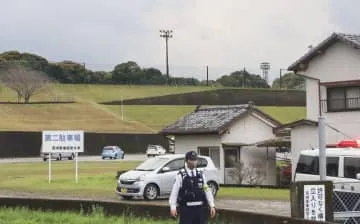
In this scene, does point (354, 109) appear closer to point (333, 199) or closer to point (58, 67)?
point (333, 199)

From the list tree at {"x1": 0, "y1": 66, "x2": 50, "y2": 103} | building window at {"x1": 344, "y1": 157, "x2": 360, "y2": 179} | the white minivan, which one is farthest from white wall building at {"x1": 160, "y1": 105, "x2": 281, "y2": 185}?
tree at {"x1": 0, "y1": 66, "x2": 50, "y2": 103}

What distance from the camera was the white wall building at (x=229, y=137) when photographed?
37.4 m

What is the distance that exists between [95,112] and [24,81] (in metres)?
11.0

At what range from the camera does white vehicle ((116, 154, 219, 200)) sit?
1049 inches

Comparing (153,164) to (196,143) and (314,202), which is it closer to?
(196,143)

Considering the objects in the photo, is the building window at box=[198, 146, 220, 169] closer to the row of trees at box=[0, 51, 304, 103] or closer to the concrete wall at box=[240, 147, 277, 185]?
the concrete wall at box=[240, 147, 277, 185]

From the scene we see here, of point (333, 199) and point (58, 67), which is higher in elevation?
point (58, 67)

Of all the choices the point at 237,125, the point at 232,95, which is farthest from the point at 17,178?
the point at 232,95

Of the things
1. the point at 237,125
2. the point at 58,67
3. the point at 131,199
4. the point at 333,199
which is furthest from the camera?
the point at 58,67

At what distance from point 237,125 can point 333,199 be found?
24.4m

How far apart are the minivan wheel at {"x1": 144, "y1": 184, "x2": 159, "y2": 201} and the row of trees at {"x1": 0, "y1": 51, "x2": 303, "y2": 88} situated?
9018 centimetres

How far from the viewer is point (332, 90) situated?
3372 cm

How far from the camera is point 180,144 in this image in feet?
130

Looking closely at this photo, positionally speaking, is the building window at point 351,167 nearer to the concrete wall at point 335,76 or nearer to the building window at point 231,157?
the concrete wall at point 335,76
